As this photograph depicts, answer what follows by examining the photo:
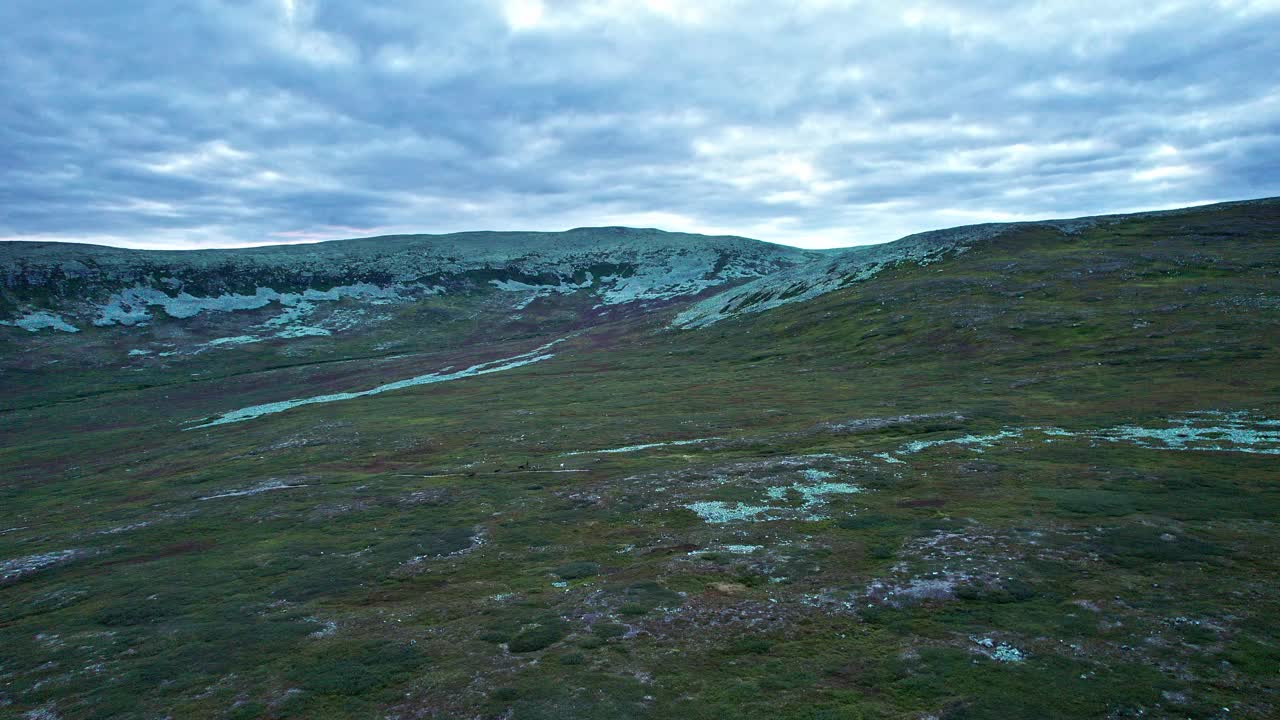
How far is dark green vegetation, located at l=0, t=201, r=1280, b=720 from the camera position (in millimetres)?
18000

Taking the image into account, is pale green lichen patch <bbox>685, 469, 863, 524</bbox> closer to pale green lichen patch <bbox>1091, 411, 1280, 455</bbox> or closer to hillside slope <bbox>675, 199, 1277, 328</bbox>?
pale green lichen patch <bbox>1091, 411, 1280, 455</bbox>

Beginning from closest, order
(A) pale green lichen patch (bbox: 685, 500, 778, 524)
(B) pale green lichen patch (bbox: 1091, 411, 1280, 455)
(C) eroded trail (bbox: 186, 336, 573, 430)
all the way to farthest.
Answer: (A) pale green lichen patch (bbox: 685, 500, 778, 524) < (B) pale green lichen patch (bbox: 1091, 411, 1280, 455) < (C) eroded trail (bbox: 186, 336, 573, 430)

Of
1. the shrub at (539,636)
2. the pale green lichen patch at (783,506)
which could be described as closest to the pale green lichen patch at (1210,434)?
the pale green lichen patch at (783,506)

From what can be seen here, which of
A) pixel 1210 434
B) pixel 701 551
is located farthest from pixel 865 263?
pixel 701 551

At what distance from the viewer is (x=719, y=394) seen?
75.1 metres

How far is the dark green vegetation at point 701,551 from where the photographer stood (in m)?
18.0

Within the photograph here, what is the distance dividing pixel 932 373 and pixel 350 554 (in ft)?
215

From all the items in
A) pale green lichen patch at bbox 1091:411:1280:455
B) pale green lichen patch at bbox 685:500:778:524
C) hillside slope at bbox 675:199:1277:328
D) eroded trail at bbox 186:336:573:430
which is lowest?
eroded trail at bbox 186:336:573:430

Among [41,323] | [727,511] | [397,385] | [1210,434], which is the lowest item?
[397,385]

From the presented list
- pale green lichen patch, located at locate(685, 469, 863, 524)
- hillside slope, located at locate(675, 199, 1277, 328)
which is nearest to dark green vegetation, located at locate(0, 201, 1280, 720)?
pale green lichen patch, located at locate(685, 469, 863, 524)

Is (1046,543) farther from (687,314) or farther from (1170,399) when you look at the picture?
(687,314)

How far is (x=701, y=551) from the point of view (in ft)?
92.9

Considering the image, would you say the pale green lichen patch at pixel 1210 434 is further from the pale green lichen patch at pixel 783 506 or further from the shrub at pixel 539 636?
the shrub at pixel 539 636

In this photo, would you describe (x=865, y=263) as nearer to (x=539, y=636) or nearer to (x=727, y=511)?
(x=727, y=511)
